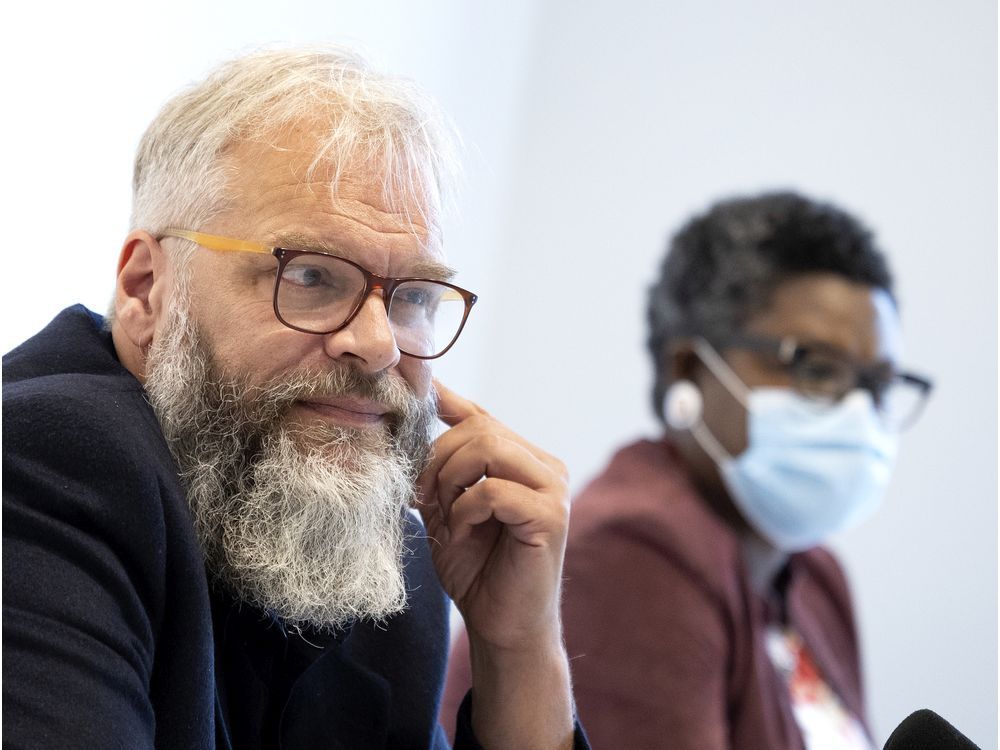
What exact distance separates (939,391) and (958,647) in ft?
2.34

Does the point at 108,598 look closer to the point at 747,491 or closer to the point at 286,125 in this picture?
the point at 286,125

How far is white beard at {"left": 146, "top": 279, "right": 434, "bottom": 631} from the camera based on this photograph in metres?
1.14

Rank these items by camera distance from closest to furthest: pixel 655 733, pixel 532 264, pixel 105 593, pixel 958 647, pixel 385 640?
pixel 105 593, pixel 385 640, pixel 655 733, pixel 958 647, pixel 532 264

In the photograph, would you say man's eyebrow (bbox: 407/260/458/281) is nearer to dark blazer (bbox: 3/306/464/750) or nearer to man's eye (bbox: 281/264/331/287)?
man's eye (bbox: 281/264/331/287)

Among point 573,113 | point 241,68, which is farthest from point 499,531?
point 573,113

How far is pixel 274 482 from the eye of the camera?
3.76 feet

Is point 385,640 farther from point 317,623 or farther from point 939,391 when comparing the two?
point 939,391

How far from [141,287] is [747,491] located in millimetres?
1414

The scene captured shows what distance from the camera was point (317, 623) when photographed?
119cm

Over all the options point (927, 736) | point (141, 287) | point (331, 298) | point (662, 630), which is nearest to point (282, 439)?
point (331, 298)

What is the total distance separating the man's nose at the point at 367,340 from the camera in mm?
1168

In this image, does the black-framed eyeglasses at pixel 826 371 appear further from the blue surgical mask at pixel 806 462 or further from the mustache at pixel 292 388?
the mustache at pixel 292 388

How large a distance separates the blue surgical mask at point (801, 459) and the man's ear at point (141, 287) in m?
1.37

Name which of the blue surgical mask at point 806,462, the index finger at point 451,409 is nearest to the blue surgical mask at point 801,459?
the blue surgical mask at point 806,462
